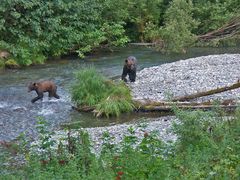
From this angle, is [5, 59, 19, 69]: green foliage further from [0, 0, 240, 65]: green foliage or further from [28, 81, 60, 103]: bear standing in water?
[28, 81, 60, 103]: bear standing in water

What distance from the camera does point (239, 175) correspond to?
539cm

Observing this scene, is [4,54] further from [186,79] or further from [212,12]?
[212,12]

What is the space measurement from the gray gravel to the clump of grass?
70 centimetres

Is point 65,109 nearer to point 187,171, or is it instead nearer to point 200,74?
point 200,74

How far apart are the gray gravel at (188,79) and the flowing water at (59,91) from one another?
1689mm

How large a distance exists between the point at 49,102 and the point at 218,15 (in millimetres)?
18321

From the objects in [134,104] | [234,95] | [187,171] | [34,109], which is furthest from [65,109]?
[187,171]

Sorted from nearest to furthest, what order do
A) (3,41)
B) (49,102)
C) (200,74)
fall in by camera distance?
(49,102) → (200,74) → (3,41)

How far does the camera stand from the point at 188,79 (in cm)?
1639

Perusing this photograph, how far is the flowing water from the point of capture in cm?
1265

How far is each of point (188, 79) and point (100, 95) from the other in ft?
12.3

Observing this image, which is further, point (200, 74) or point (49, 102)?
point (200, 74)

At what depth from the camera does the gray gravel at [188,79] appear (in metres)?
14.6

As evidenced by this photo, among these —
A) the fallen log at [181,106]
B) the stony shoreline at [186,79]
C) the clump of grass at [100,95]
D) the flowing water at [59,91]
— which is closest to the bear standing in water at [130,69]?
the stony shoreline at [186,79]
